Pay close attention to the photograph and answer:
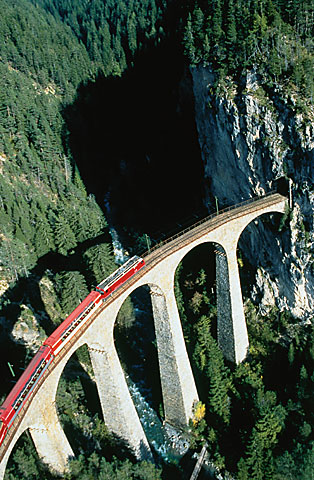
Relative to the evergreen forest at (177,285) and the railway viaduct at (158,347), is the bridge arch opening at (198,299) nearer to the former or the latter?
the evergreen forest at (177,285)

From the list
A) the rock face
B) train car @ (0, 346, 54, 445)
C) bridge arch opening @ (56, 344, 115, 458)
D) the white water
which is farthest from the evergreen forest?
train car @ (0, 346, 54, 445)

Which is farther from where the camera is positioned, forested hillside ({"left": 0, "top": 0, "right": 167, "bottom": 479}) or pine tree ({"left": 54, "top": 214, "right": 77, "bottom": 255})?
pine tree ({"left": 54, "top": 214, "right": 77, "bottom": 255})

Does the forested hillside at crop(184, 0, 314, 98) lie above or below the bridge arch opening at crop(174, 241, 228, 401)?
above

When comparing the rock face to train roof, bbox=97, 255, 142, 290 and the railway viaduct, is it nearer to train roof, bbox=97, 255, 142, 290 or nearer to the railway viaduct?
the railway viaduct

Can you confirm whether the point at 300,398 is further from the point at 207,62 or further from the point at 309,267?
the point at 207,62

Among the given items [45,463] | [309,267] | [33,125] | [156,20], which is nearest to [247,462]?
[45,463]
